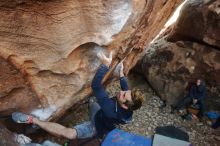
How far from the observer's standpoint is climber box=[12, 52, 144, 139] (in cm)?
463

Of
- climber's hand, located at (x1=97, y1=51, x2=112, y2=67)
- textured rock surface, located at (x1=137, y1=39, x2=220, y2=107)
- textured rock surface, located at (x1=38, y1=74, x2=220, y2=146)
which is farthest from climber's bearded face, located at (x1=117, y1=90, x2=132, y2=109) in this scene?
textured rock surface, located at (x1=137, y1=39, x2=220, y2=107)

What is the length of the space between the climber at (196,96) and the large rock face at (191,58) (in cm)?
27

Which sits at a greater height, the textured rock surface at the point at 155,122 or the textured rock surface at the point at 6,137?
the textured rock surface at the point at 6,137

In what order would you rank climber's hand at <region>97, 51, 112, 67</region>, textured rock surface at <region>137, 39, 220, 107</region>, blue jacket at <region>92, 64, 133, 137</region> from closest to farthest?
1. blue jacket at <region>92, 64, 133, 137</region>
2. climber's hand at <region>97, 51, 112, 67</region>
3. textured rock surface at <region>137, 39, 220, 107</region>

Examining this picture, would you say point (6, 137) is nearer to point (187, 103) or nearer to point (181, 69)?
point (187, 103)

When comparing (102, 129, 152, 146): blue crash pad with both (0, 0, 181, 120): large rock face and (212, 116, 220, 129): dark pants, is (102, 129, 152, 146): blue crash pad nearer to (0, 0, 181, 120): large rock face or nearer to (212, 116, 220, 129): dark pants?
(0, 0, 181, 120): large rock face

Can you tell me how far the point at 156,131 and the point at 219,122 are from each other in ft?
5.16

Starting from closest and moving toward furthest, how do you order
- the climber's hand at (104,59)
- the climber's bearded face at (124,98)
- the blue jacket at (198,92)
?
the climber's bearded face at (124,98) < the climber's hand at (104,59) < the blue jacket at (198,92)

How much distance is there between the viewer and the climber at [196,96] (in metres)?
7.67

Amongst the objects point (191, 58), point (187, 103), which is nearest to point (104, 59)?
point (187, 103)

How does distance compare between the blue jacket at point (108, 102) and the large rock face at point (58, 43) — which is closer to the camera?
the large rock face at point (58, 43)

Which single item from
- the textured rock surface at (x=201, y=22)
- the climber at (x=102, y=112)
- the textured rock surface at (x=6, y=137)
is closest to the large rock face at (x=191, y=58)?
the textured rock surface at (x=201, y=22)

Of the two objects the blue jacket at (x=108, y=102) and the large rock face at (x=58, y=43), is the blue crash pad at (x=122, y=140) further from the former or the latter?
the large rock face at (x=58, y=43)

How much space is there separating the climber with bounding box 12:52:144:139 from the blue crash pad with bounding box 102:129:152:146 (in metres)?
0.21
